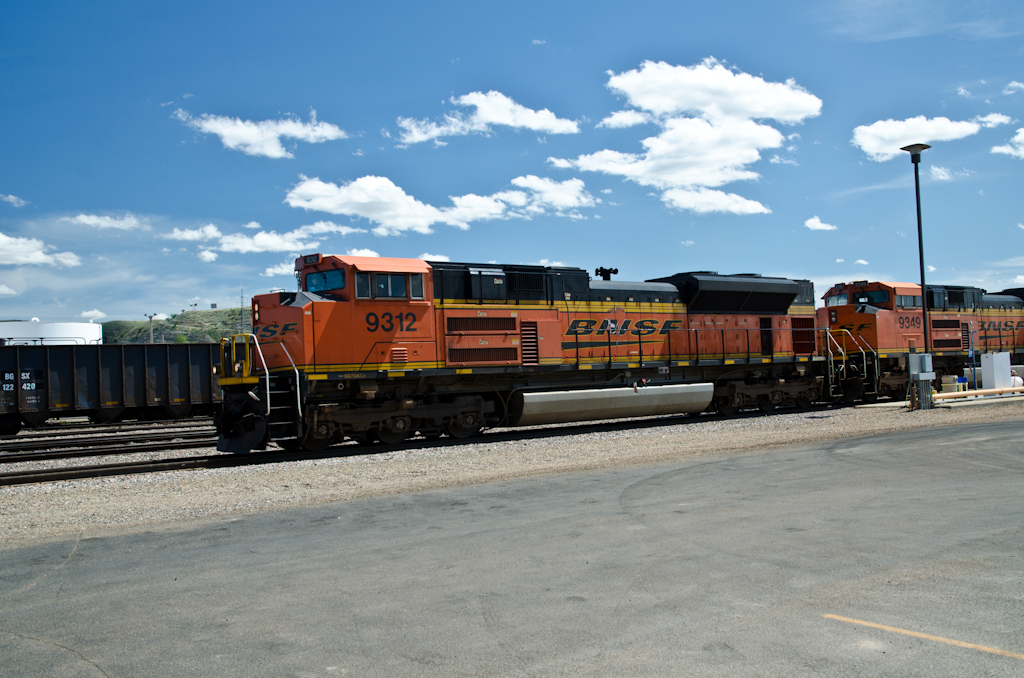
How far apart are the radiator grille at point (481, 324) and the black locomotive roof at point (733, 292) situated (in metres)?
5.57

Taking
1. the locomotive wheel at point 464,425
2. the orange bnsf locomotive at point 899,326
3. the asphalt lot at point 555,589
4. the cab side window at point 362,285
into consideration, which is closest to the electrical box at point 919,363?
the orange bnsf locomotive at point 899,326

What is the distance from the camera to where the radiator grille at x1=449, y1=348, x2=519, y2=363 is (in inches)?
597

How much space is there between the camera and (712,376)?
1934 cm

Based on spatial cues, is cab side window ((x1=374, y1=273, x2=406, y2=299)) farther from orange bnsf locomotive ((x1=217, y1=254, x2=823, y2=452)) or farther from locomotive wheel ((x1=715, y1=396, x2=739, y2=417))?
locomotive wheel ((x1=715, y1=396, x2=739, y2=417))

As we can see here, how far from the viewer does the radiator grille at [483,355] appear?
15156mm

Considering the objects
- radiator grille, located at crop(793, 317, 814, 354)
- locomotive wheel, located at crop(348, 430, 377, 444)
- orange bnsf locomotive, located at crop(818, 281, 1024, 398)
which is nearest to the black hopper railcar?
locomotive wheel, located at crop(348, 430, 377, 444)

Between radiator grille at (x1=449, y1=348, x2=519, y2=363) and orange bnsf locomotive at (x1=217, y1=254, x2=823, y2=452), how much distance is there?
3cm

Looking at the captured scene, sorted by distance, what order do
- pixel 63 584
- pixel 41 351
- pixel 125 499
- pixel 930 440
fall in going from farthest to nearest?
1. pixel 41 351
2. pixel 930 440
3. pixel 125 499
4. pixel 63 584

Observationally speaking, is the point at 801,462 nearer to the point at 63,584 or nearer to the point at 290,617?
the point at 290,617

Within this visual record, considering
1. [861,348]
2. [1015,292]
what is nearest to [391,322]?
[861,348]

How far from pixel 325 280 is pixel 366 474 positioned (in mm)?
4709

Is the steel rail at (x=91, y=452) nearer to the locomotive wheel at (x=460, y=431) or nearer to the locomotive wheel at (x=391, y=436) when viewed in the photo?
the locomotive wheel at (x=391, y=436)

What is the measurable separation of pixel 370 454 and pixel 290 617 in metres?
8.70

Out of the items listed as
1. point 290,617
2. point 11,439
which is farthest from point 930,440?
point 11,439
